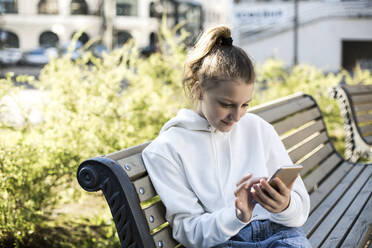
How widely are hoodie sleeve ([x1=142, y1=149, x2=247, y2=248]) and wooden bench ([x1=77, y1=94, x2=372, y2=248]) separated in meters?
0.06

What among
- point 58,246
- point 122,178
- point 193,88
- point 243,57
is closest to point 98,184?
point 122,178

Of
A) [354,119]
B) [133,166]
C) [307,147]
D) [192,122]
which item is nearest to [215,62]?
[192,122]

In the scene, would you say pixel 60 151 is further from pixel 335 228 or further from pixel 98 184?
pixel 335 228

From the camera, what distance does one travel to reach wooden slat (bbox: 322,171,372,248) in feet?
8.24

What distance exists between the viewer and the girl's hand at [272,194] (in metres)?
1.73

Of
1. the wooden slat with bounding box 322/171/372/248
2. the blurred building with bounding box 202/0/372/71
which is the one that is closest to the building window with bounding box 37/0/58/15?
the blurred building with bounding box 202/0/372/71

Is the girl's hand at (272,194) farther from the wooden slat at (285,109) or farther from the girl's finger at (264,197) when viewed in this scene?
the wooden slat at (285,109)

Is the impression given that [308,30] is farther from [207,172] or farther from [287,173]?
[287,173]

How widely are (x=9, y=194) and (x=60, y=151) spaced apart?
0.45 meters

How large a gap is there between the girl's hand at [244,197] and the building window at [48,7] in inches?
1704

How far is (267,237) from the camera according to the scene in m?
2.06

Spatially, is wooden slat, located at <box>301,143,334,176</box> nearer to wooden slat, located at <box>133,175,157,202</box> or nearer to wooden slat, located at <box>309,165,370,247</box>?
wooden slat, located at <box>309,165,370,247</box>

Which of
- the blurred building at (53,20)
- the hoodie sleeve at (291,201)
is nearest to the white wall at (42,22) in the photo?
the blurred building at (53,20)

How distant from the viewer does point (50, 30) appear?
42594mm
